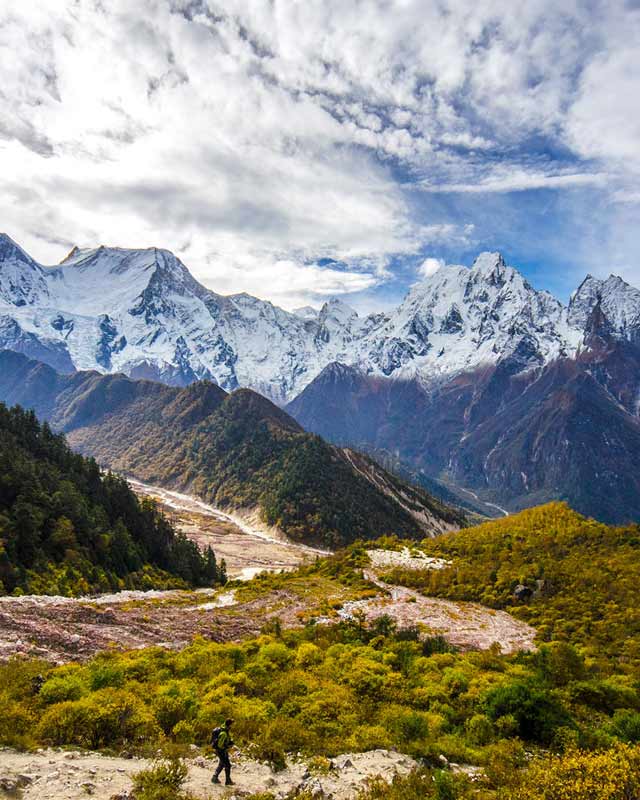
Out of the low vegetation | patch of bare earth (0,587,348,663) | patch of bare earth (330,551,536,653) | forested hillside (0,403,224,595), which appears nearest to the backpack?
patch of bare earth (0,587,348,663)

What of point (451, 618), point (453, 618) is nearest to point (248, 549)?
point (451, 618)

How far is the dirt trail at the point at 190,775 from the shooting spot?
16641 millimetres

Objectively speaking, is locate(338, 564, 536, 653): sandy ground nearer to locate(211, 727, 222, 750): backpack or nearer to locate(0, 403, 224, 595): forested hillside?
locate(211, 727, 222, 750): backpack

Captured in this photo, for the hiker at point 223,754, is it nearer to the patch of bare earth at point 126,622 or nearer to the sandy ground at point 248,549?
the patch of bare earth at point 126,622

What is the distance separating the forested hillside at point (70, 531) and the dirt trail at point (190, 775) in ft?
131

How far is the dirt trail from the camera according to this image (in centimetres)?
1664

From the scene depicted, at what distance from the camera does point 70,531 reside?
69125 millimetres

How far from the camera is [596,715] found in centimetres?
2855

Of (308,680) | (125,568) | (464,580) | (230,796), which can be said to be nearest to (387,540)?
(464,580)

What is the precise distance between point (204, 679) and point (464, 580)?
4451cm

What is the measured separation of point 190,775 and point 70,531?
58776mm

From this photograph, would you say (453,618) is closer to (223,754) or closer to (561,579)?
(561,579)

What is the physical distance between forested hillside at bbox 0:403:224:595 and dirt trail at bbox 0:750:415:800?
40.0 meters

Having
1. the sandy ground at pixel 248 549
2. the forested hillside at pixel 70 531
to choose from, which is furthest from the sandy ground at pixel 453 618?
the sandy ground at pixel 248 549
